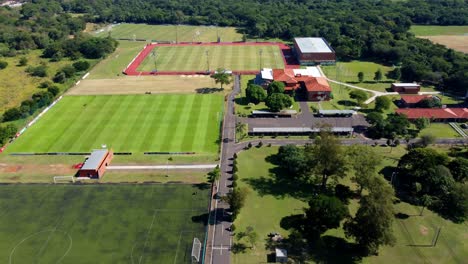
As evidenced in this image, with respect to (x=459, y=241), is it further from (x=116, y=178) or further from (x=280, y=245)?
(x=116, y=178)

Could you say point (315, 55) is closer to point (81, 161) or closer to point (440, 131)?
point (440, 131)

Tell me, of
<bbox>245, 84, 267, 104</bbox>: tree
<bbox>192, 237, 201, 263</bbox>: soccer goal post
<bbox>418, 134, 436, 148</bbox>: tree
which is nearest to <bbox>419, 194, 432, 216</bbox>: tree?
<bbox>418, 134, 436, 148</bbox>: tree

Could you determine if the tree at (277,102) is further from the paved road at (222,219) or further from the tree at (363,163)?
the tree at (363,163)

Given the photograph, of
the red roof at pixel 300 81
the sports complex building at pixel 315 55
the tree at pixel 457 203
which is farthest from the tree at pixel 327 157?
the sports complex building at pixel 315 55

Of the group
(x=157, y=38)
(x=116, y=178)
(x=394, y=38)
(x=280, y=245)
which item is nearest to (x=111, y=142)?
(x=116, y=178)

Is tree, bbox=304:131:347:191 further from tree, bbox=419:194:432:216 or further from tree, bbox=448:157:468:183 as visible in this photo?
tree, bbox=448:157:468:183

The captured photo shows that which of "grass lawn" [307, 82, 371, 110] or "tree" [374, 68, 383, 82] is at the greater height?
"tree" [374, 68, 383, 82]
